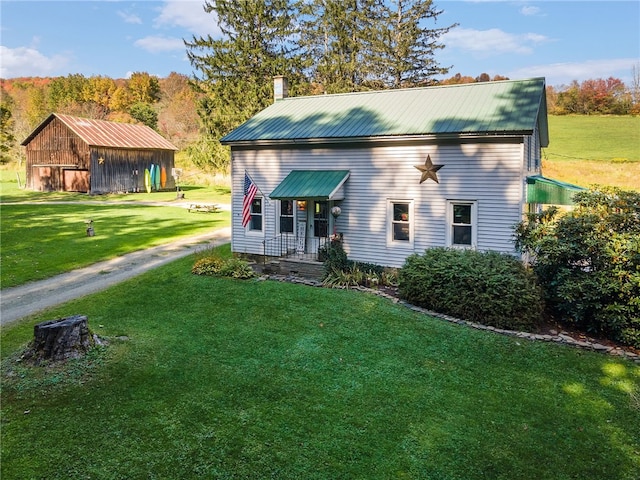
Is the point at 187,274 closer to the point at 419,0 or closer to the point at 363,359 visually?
the point at 363,359

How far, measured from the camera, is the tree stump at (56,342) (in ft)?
24.4

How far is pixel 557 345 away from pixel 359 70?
3610 cm

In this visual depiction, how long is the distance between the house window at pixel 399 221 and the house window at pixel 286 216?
3630 mm

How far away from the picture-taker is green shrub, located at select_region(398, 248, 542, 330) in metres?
9.95

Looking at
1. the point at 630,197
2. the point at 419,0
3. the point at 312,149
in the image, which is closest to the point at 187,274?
the point at 312,149

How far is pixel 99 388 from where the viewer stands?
6797 mm

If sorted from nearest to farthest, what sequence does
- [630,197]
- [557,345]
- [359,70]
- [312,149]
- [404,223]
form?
[557,345] → [630,197] → [404,223] → [312,149] → [359,70]

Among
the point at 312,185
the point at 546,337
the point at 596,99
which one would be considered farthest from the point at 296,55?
the point at 596,99

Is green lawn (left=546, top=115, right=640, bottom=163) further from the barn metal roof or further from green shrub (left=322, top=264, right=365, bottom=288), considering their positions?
the barn metal roof

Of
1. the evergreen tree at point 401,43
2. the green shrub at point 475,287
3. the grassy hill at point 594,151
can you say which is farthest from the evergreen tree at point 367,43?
the green shrub at point 475,287

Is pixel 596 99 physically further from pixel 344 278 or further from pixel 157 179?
pixel 344 278

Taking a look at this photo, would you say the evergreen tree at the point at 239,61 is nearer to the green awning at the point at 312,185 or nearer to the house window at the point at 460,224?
the green awning at the point at 312,185

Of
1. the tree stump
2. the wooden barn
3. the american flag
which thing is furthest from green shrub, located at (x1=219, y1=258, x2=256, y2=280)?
the wooden barn

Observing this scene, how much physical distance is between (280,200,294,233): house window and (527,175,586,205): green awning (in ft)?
24.9
